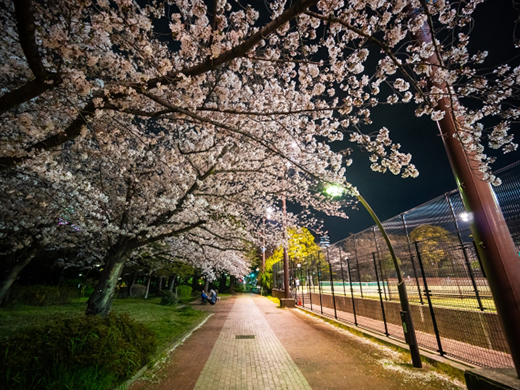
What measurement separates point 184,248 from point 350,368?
10.5 meters

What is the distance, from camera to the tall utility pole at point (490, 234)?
3.55m

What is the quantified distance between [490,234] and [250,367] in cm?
→ 589

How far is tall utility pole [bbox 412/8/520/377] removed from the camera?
140 inches

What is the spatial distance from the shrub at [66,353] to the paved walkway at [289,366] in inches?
27.2

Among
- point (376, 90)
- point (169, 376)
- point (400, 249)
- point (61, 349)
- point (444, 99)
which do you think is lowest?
point (169, 376)

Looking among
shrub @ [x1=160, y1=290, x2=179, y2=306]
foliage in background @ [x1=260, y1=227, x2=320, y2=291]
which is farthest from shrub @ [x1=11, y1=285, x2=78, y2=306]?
foliage in background @ [x1=260, y1=227, x2=320, y2=291]

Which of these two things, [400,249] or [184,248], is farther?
[184,248]

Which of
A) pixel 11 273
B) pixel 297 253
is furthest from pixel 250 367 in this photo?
pixel 297 253

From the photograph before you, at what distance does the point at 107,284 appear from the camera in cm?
948

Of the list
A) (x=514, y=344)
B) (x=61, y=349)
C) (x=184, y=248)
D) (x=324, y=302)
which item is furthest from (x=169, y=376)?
(x=324, y=302)

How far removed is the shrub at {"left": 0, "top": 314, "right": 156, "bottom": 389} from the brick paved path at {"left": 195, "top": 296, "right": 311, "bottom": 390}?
67.0 inches

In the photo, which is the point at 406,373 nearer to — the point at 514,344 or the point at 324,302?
the point at 514,344

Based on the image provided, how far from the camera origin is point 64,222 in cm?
1135

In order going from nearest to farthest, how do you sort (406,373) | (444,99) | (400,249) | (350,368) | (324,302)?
(444,99)
(406,373)
(350,368)
(400,249)
(324,302)
